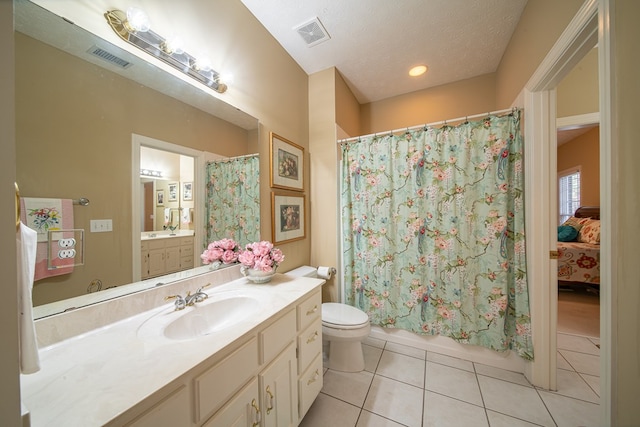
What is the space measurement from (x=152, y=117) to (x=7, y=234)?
0.89 m

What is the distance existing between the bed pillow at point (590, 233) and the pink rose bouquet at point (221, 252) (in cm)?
452

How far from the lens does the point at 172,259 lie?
1.11 m

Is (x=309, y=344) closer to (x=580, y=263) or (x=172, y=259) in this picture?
(x=172, y=259)

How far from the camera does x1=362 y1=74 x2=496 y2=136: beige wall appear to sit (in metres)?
2.25

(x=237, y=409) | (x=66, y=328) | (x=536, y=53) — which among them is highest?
(x=536, y=53)

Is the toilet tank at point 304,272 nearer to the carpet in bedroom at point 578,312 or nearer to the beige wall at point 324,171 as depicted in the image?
the beige wall at point 324,171

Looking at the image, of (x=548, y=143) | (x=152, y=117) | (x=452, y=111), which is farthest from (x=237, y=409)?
(x=452, y=111)

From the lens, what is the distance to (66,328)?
739 mm

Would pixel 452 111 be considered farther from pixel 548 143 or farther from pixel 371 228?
pixel 371 228

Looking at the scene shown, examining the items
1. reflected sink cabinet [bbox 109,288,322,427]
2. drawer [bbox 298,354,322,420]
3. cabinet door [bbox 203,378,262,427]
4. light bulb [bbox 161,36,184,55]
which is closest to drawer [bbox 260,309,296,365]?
reflected sink cabinet [bbox 109,288,322,427]

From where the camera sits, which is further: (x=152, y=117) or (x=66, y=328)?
(x=152, y=117)

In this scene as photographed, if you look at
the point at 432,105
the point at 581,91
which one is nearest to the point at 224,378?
the point at 432,105

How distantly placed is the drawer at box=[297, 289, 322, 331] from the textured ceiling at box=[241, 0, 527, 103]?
1.90 m

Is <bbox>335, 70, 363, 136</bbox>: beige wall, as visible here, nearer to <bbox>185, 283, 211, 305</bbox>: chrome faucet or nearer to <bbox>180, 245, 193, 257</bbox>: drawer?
<bbox>180, 245, 193, 257</bbox>: drawer
